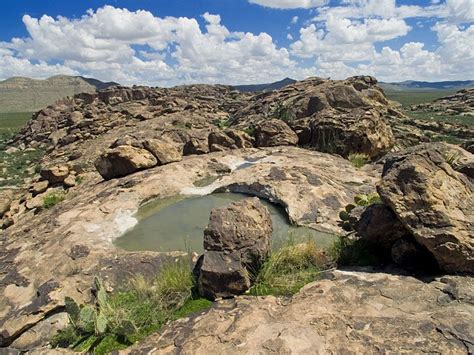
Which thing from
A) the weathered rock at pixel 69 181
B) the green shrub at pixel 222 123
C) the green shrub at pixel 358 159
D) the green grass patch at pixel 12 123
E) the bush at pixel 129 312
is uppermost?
the green shrub at pixel 358 159

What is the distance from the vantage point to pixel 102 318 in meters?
5.56

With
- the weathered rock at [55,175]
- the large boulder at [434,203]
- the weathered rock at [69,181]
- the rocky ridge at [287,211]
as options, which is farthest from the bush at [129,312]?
the weathered rock at [55,175]

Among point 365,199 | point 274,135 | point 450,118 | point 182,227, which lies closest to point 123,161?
point 182,227

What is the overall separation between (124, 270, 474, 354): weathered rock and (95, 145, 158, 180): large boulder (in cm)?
724

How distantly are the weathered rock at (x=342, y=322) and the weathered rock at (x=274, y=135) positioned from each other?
9748mm

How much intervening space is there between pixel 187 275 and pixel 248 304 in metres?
1.19

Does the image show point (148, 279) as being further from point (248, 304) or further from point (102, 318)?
point (248, 304)

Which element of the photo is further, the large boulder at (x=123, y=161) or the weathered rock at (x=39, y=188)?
the weathered rock at (x=39, y=188)

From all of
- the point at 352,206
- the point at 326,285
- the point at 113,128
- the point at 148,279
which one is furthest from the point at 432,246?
the point at 113,128

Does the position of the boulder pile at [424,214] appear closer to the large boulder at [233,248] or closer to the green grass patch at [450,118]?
the large boulder at [233,248]

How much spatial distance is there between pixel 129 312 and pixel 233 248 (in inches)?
67.5

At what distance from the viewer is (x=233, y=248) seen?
20.4ft

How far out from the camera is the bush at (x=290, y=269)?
604 cm

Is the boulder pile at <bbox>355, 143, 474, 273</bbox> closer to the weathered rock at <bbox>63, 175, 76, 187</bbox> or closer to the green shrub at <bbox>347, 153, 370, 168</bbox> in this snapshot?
the green shrub at <bbox>347, 153, 370, 168</bbox>
